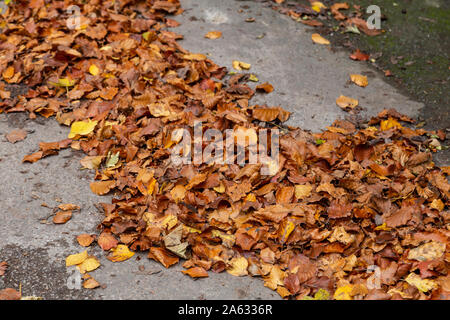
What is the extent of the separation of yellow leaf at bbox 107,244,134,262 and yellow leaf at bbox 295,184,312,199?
3.32 ft

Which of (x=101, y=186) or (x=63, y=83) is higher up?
(x=63, y=83)

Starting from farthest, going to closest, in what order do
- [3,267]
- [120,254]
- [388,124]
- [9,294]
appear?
[388,124], [120,254], [3,267], [9,294]

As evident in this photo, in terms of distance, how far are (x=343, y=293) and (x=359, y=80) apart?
213cm

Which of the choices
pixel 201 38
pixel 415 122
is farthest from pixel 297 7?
pixel 415 122

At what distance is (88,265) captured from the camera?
2373mm

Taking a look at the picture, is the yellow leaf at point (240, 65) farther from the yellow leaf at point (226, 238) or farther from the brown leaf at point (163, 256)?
the brown leaf at point (163, 256)

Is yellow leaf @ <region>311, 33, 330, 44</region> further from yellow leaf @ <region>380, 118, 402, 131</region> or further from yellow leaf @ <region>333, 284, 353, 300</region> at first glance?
yellow leaf @ <region>333, 284, 353, 300</region>

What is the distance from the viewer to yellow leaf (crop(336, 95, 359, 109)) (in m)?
3.60

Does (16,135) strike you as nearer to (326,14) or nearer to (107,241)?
(107,241)

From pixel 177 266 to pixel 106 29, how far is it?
2.49 meters

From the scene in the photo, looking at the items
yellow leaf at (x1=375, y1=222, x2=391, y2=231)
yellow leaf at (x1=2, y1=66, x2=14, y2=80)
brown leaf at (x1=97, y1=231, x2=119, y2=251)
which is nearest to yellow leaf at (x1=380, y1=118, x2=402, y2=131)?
yellow leaf at (x1=375, y1=222, x2=391, y2=231)

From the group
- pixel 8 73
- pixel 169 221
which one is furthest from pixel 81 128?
pixel 169 221

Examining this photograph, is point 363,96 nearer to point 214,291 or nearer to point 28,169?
point 214,291

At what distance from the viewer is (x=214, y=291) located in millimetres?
2299
